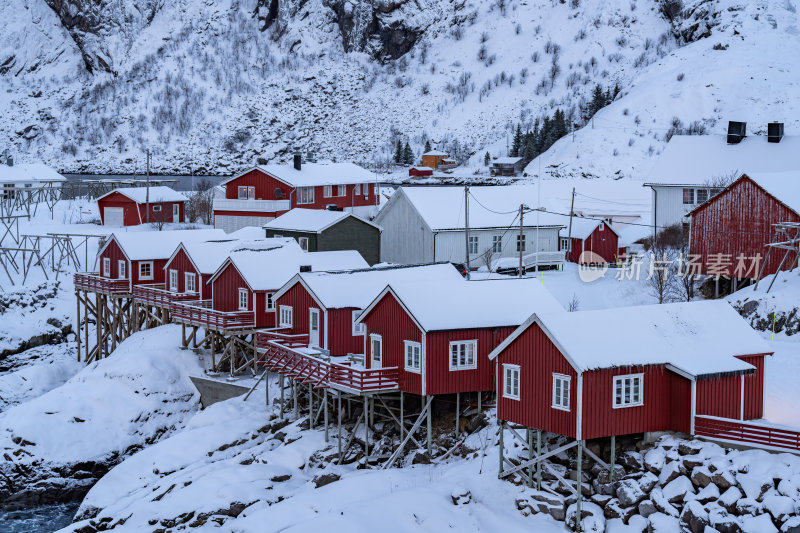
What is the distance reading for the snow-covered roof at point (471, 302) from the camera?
33.0 metres

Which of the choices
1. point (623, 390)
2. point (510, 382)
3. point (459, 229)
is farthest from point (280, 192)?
point (623, 390)

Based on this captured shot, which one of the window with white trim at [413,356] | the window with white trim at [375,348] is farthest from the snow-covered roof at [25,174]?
the window with white trim at [413,356]

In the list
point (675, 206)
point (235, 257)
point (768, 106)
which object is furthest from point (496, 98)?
point (235, 257)

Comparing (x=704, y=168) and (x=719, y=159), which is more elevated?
(x=719, y=159)

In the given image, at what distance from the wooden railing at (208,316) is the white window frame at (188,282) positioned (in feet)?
6.28

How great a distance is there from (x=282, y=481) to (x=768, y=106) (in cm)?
8099

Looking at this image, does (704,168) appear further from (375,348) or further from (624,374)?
(624,374)

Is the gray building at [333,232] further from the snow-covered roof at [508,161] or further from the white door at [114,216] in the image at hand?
the snow-covered roof at [508,161]

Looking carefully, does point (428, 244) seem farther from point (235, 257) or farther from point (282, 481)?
point (282, 481)

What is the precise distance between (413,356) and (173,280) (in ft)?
72.3

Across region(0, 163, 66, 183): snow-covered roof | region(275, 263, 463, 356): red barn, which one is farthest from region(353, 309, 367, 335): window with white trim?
region(0, 163, 66, 183): snow-covered roof

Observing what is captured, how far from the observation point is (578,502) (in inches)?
1033

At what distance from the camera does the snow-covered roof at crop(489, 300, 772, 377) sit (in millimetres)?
27156

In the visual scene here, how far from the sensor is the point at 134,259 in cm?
5362
